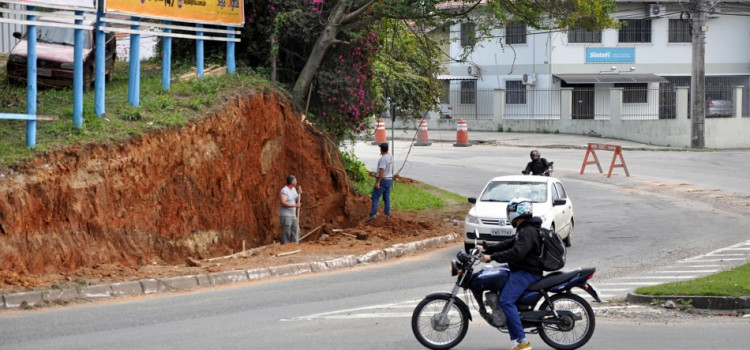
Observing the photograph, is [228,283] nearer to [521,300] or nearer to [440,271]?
[440,271]

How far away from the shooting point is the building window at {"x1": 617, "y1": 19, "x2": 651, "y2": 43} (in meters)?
54.1

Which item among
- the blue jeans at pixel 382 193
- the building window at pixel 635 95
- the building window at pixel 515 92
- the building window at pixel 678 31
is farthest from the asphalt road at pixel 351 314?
the building window at pixel 678 31

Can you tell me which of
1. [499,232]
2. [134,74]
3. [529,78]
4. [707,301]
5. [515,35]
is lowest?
[707,301]

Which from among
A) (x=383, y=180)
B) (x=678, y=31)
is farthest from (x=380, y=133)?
(x=383, y=180)

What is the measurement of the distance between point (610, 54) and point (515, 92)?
17.8 feet

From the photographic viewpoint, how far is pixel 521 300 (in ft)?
33.1

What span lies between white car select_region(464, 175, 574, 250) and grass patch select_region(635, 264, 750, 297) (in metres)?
4.26

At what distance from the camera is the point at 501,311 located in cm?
1010

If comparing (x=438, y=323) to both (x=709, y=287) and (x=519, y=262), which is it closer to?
(x=519, y=262)

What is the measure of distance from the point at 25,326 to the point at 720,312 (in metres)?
8.33

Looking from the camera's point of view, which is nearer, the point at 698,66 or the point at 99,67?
the point at 99,67

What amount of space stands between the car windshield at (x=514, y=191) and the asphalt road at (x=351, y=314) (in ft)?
4.21

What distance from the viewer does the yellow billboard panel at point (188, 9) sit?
749 inches

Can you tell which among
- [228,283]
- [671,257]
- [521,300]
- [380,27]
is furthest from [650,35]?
[521,300]
